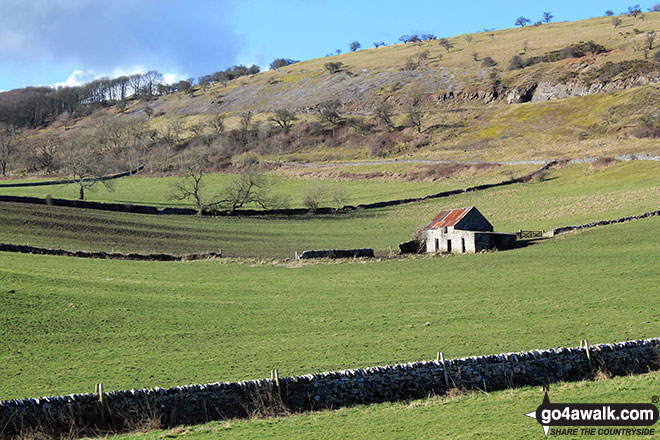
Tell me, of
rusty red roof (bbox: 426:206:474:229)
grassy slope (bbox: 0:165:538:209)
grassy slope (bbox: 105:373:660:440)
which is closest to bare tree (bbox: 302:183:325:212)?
grassy slope (bbox: 0:165:538:209)

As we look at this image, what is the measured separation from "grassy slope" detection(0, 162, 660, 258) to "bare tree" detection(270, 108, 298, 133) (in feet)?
288

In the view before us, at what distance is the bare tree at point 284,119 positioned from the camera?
536 feet

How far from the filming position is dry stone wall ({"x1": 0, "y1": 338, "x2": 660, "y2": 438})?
16562mm

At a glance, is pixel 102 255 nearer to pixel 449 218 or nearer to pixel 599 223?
pixel 449 218

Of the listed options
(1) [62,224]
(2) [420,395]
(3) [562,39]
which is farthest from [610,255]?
(3) [562,39]

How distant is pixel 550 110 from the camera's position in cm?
13412

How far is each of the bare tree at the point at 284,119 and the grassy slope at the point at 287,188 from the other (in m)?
40.9

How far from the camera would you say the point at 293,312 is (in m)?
31.2

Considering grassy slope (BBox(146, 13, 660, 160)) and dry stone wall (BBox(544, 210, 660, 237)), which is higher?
grassy slope (BBox(146, 13, 660, 160))

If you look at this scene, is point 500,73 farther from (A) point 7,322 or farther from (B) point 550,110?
(A) point 7,322

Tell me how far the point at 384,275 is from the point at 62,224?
3506 cm

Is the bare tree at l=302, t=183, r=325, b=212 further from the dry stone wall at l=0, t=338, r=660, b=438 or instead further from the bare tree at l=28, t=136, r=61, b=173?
the bare tree at l=28, t=136, r=61, b=173

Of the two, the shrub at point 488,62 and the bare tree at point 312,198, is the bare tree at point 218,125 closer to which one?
the shrub at point 488,62

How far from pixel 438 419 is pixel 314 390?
395 cm
